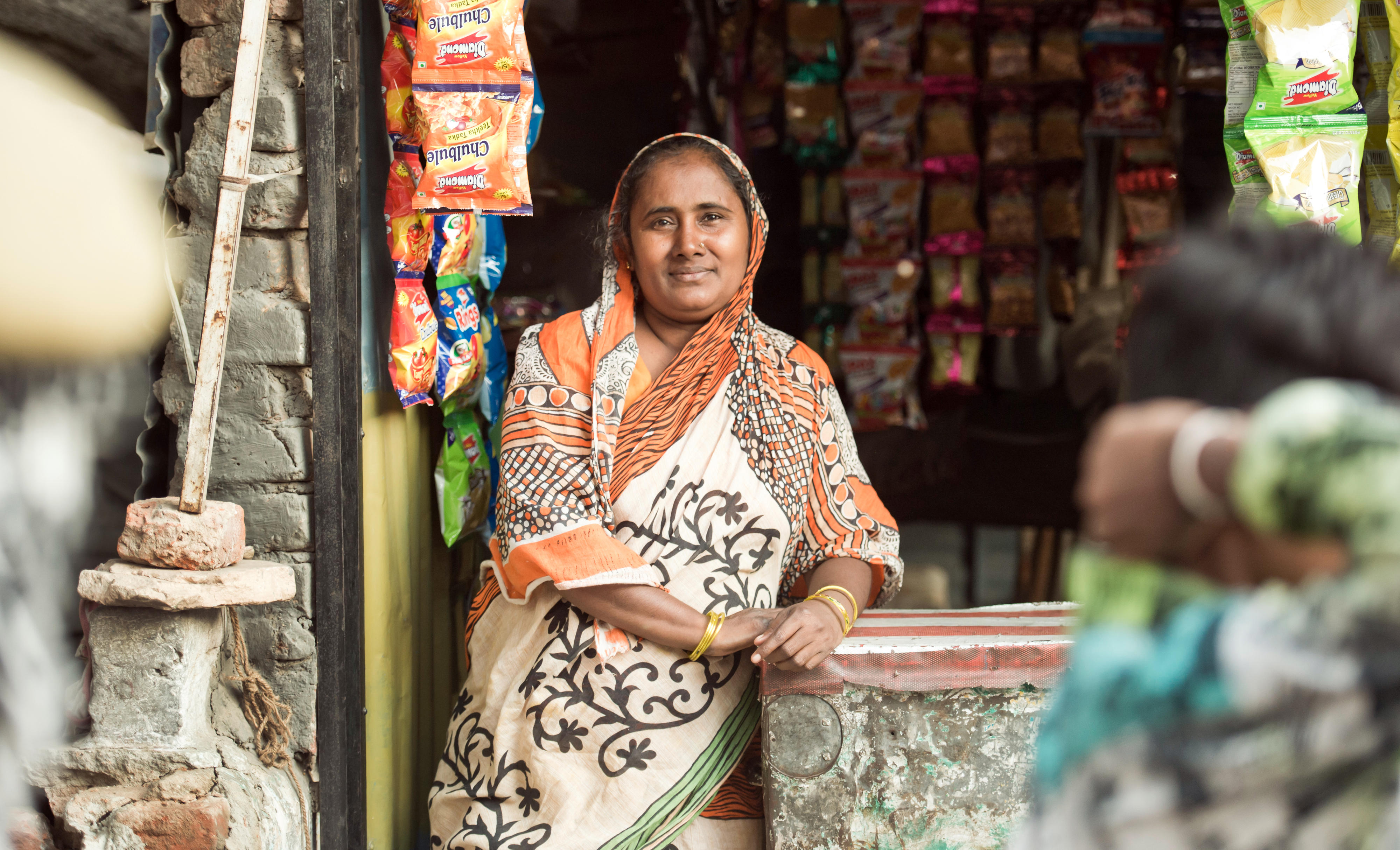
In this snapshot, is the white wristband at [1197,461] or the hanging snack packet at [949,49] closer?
the white wristband at [1197,461]

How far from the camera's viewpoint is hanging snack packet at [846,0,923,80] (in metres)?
3.71

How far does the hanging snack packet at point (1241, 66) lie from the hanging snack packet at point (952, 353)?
207 centimetres

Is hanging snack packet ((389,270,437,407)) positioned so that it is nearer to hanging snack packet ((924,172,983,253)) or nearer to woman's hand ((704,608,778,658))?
woman's hand ((704,608,778,658))

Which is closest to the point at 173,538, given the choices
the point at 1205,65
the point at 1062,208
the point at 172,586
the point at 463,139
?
the point at 172,586

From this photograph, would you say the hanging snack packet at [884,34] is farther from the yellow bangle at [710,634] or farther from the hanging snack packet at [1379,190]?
the yellow bangle at [710,634]

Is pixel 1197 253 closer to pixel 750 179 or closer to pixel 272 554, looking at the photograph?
pixel 750 179

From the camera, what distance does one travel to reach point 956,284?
389cm

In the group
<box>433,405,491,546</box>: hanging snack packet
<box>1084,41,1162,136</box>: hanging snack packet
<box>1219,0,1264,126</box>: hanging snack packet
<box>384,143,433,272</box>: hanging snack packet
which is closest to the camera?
<box>1219,0,1264,126</box>: hanging snack packet

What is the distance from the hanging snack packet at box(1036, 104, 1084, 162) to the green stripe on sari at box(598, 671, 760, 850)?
8.62ft

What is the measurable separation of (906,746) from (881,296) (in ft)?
7.94

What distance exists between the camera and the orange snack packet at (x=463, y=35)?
189 cm

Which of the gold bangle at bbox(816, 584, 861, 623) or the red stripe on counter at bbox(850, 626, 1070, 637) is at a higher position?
the gold bangle at bbox(816, 584, 861, 623)

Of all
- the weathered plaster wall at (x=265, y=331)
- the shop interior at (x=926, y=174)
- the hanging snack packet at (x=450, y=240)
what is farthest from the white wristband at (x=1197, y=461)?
the shop interior at (x=926, y=174)

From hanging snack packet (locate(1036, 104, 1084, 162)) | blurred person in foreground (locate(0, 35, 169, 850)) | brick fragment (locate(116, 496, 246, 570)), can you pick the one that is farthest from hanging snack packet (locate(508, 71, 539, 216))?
hanging snack packet (locate(1036, 104, 1084, 162))
